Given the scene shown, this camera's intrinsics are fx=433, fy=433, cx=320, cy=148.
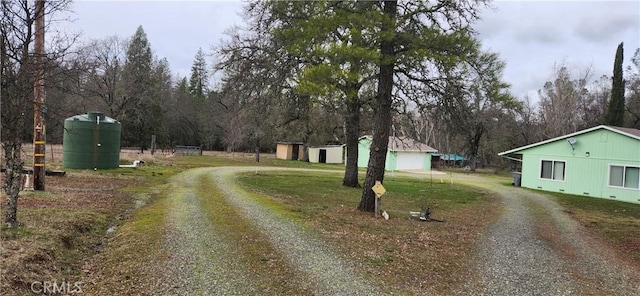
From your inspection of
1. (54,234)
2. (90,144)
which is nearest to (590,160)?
(54,234)

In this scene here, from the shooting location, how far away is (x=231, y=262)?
21.5ft

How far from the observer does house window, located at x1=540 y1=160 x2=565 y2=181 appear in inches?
997

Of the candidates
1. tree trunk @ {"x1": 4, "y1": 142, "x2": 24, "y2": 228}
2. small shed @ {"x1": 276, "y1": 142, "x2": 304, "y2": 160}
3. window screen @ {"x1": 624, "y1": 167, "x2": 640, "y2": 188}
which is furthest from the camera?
small shed @ {"x1": 276, "y1": 142, "x2": 304, "y2": 160}

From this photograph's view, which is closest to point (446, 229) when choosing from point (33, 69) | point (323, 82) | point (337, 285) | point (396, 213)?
point (396, 213)

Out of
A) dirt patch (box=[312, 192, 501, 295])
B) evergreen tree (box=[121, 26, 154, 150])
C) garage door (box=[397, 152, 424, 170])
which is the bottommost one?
dirt patch (box=[312, 192, 501, 295])

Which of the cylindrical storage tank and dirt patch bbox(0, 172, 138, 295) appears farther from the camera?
the cylindrical storage tank

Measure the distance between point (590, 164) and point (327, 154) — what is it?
103 ft

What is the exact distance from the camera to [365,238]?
8.91m

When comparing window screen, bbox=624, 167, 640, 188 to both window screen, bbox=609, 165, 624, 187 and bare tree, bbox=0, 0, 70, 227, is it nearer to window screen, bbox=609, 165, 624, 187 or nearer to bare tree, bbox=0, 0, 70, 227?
window screen, bbox=609, 165, 624, 187

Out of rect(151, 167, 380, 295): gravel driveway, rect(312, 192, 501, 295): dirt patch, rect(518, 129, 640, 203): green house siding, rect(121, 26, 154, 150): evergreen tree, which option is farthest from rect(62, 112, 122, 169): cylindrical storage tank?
rect(518, 129, 640, 203): green house siding

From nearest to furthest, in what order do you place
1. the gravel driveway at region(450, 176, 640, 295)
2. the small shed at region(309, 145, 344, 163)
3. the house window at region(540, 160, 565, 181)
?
1. the gravel driveway at region(450, 176, 640, 295)
2. the house window at region(540, 160, 565, 181)
3. the small shed at region(309, 145, 344, 163)

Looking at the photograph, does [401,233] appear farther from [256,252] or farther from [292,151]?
[292,151]

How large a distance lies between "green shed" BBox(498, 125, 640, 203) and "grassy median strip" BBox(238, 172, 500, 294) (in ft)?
28.2

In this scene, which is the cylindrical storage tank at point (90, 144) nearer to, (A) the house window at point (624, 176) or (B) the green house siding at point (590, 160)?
(B) the green house siding at point (590, 160)
